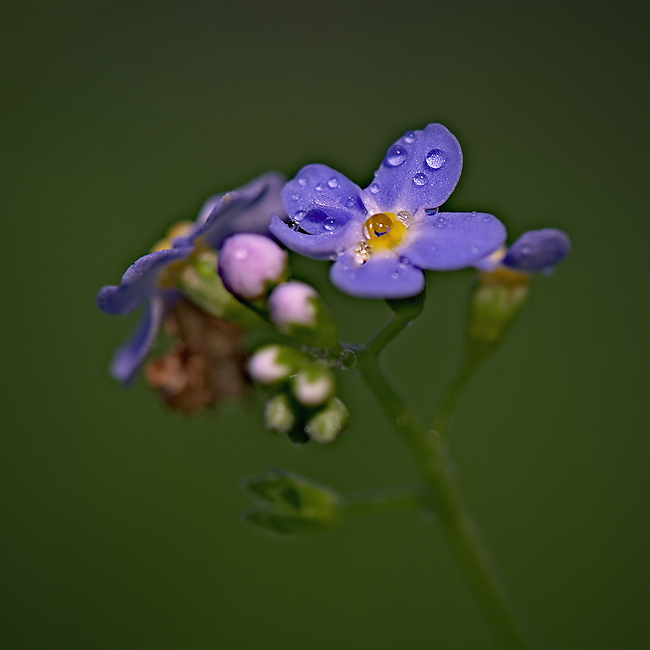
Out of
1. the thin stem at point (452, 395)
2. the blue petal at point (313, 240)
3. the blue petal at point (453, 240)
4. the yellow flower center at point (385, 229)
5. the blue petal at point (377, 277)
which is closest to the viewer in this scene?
the blue petal at point (377, 277)

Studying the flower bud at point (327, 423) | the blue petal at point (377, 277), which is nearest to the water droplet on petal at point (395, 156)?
the blue petal at point (377, 277)

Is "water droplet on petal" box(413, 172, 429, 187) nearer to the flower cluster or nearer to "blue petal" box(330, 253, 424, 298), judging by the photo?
the flower cluster

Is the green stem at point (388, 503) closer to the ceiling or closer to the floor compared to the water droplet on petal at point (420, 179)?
closer to the floor

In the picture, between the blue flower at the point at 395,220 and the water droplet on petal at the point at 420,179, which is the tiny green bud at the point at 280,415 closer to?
the blue flower at the point at 395,220

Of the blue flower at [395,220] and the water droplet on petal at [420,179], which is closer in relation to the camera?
the blue flower at [395,220]

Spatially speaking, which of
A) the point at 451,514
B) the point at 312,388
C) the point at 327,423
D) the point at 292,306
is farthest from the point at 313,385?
the point at 451,514

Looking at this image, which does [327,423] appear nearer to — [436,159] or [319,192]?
[319,192]

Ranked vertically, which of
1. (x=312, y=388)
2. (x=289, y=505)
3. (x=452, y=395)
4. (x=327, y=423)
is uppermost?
(x=312, y=388)
